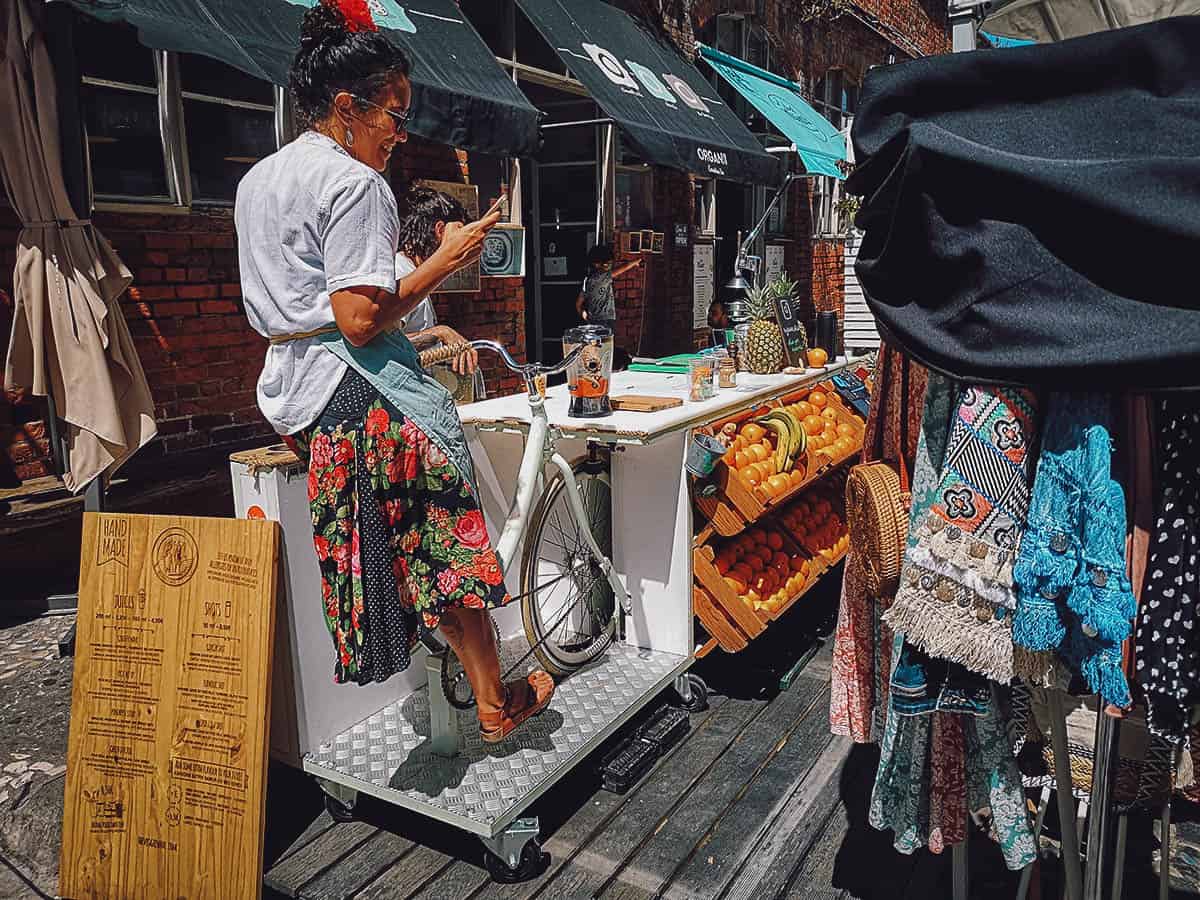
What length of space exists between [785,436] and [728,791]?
148 centimetres

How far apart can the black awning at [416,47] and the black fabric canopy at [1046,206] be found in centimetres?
297

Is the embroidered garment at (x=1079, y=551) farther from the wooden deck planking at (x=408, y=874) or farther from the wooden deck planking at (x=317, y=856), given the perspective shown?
the wooden deck planking at (x=317, y=856)

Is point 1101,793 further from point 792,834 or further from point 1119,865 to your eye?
point 792,834

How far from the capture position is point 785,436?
389 centimetres

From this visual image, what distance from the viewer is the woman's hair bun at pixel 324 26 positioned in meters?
2.28

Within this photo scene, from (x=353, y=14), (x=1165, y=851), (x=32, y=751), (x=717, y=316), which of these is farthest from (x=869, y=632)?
(x=717, y=316)

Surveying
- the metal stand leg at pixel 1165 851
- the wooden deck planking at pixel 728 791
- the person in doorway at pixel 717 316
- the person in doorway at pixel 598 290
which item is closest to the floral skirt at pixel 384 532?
the wooden deck planking at pixel 728 791

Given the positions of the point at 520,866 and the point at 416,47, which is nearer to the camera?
the point at 520,866

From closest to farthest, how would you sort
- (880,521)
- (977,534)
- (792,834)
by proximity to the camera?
(977,534), (880,521), (792,834)

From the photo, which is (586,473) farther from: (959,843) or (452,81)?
(452,81)

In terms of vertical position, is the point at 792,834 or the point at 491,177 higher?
the point at 491,177

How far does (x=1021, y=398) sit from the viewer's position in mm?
1752

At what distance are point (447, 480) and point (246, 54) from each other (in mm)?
2469

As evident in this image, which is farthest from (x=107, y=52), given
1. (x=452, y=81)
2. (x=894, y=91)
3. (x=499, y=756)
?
(x=894, y=91)
